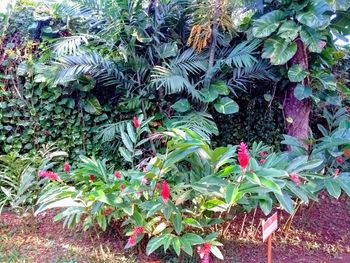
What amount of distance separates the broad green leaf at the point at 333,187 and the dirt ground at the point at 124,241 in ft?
1.97

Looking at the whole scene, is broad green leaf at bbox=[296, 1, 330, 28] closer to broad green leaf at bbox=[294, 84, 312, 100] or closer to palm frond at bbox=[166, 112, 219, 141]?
broad green leaf at bbox=[294, 84, 312, 100]

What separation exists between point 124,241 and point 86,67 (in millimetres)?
1716

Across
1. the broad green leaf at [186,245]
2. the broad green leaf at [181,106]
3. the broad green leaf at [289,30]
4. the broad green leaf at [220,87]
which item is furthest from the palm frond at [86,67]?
the broad green leaf at [186,245]

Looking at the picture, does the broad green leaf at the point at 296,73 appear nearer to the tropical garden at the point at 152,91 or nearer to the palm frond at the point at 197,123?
the tropical garden at the point at 152,91

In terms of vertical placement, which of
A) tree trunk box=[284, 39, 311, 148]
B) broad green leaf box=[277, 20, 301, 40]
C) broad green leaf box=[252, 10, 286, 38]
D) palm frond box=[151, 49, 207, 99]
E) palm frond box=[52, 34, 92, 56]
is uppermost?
palm frond box=[52, 34, 92, 56]

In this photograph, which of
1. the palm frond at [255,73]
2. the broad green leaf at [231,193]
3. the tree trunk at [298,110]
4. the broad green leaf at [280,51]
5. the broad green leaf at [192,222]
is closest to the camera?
the broad green leaf at [231,193]

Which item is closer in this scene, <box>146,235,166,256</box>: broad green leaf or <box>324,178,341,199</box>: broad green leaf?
<box>146,235,166,256</box>: broad green leaf

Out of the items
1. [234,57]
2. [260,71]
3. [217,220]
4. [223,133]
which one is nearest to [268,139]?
[223,133]

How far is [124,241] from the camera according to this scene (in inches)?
104

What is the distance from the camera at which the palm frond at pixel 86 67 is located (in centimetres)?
329

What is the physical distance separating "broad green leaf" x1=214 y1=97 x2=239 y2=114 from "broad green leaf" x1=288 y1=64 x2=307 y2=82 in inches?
23.2

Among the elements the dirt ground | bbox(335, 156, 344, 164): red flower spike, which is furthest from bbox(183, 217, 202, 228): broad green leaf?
bbox(335, 156, 344, 164): red flower spike

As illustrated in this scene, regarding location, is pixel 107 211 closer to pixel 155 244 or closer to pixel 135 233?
Result: pixel 135 233

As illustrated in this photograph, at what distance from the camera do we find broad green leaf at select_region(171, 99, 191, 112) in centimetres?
338
